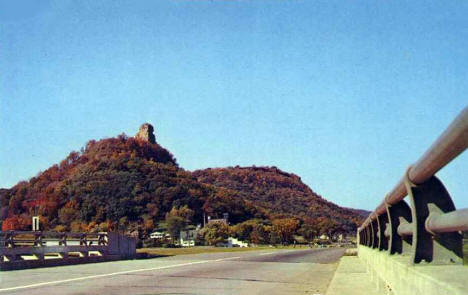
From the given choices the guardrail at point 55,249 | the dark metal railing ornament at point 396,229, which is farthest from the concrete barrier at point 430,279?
the guardrail at point 55,249

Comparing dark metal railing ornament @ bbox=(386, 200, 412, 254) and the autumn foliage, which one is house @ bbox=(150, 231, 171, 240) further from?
dark metal railing ornament @ bbox=(386, 200, 412, 254)

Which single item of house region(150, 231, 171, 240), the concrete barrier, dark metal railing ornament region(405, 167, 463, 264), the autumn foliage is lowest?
the concrete barrier

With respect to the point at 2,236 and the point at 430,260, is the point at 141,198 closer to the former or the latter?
the point at 2,236

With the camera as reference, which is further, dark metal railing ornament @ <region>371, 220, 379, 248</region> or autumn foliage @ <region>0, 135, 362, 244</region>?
autumn foliage @ <region>0, 135, 362, 244</region>

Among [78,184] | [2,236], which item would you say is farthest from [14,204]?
[2,236]

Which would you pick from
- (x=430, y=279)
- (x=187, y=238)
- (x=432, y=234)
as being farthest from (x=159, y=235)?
(x=430, y=279)

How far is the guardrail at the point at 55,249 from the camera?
16.6m

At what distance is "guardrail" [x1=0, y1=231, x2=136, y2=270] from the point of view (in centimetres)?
1664

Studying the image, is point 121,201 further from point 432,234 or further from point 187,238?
point 432,234

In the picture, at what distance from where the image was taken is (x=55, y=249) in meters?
18.6

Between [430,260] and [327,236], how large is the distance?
126 m

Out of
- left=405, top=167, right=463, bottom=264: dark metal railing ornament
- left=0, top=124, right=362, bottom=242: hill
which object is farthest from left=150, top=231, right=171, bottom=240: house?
left=405, top=167, right=463, bottom=264: dark metal railing ornament

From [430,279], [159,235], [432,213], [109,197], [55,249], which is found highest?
[109,197]

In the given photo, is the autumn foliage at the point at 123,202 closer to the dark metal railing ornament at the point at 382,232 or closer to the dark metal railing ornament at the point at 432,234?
the dark metal railing ornament at the point at 382,232
